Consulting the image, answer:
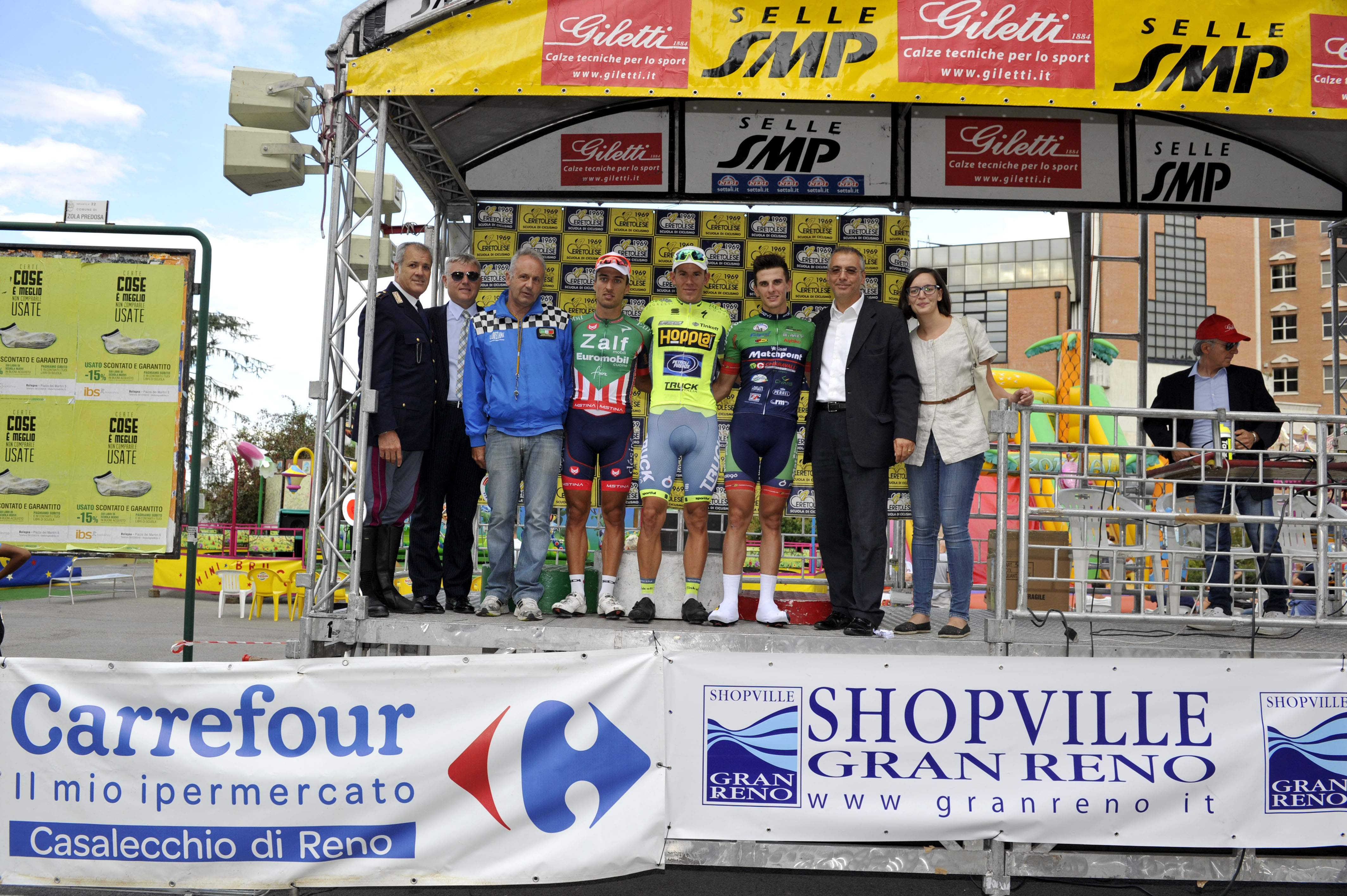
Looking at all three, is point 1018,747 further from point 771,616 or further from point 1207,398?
point 1207,398

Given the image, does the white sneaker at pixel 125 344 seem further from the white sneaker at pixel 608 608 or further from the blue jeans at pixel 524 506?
the white sneaker at pixel 608 608

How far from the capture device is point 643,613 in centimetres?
557

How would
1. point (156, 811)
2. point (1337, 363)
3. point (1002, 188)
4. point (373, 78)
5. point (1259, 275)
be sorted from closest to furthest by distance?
point (156, 811) → point (373, 78) → point (1002, 188) → point (1337, 363) → point (1259, 275)

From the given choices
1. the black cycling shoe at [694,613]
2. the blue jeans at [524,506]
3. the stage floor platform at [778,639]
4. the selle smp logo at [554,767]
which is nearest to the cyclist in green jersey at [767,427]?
the black cycling shoe at [694,613]

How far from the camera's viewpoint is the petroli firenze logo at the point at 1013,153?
26.9ft

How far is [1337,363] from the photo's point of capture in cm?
884

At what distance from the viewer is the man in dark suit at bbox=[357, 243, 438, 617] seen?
5.71 meters

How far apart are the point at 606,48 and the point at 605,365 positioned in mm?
1790

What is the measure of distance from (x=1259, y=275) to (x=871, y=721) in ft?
186

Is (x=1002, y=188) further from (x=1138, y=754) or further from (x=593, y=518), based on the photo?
(x=1138, y=754)

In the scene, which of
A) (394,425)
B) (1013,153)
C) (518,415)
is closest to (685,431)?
(518,415)

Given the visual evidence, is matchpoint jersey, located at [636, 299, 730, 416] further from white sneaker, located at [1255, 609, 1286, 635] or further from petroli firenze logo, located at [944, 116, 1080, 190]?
petroli firenze logo, located at [944, 116, 1080, 190]

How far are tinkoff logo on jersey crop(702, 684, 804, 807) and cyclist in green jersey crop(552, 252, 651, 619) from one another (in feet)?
5.94

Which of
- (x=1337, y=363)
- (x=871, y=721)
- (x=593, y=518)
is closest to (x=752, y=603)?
(x=871, y=721)
